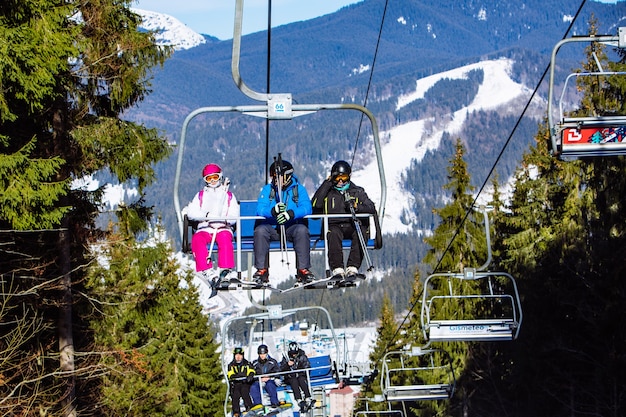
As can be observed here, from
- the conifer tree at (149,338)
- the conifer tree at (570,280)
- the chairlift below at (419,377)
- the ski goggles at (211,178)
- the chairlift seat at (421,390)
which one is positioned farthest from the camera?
the conifer tree at (570,280)

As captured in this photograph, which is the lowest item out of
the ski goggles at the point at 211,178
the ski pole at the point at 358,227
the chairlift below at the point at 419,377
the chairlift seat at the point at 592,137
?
the chairlift below at the point at 419,377

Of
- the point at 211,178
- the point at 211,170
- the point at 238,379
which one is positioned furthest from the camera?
the point at 238,379

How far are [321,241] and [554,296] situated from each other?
16189 millimetres

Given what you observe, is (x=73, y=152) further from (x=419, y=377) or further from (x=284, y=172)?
(x=419, y=377)

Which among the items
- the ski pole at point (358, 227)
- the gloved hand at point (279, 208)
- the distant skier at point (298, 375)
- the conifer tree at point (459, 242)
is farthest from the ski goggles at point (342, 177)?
the conifer tree at point (459, 242)

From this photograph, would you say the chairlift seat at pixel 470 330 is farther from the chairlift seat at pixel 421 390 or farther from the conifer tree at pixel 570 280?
the conifer tree at pixel 570 280

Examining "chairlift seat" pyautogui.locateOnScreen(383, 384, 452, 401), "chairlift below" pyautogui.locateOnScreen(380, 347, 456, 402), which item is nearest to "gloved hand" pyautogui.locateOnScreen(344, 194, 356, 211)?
"chairlift below" pyautogui.locateOnScreen(380, 347, 456, 402)

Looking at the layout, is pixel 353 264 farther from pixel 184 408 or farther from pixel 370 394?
pixel 370 394

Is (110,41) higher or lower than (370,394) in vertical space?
higher

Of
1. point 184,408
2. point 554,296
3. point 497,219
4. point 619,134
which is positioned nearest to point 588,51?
point 554,296

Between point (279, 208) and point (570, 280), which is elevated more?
point (279, 208)

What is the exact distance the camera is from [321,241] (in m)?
12.3

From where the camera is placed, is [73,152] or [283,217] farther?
[73,152]

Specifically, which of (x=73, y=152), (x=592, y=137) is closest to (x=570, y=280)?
(x=73, y=152)
